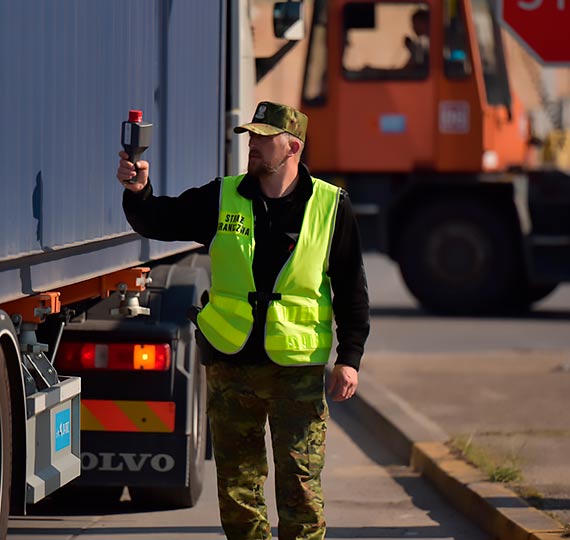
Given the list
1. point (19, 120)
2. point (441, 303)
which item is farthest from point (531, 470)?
point (441, 303)

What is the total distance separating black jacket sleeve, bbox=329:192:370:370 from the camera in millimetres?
6059

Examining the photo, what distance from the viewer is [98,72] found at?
648 cm

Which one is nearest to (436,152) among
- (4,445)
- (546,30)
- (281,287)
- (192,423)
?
(546,30)

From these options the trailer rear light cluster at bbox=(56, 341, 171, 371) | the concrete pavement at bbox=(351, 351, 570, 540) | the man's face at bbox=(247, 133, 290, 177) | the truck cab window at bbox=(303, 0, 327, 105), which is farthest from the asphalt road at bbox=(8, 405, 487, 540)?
the truck cab window at bbox=(303, 0, 327, 105)

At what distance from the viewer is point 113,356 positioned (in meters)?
7.55

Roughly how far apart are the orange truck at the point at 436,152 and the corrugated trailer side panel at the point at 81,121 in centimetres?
946

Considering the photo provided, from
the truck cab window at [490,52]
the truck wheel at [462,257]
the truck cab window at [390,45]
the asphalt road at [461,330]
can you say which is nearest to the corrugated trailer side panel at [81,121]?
the asphalt road at [461,330]

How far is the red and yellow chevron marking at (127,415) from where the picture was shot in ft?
24.8

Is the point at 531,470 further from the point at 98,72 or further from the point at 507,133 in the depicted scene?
the point at 507,133

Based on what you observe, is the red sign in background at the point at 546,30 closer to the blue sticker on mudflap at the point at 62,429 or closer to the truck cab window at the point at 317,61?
the blue sticker on mudflap at the point at 62,429

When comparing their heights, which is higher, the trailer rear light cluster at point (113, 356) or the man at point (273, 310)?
the man at point (273, 310)

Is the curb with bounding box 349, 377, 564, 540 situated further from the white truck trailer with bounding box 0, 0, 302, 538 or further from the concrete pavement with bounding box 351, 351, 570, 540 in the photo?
the white truck trailer with bounding box 0, 0, 302, 538

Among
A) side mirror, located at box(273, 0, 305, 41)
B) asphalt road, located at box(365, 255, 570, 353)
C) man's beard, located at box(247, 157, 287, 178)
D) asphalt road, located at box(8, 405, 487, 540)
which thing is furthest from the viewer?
→ asphalt road, located at box(365, 255, 570, 353)

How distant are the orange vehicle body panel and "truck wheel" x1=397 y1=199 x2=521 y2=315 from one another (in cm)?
57
